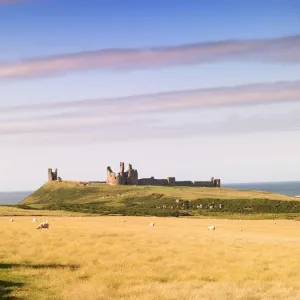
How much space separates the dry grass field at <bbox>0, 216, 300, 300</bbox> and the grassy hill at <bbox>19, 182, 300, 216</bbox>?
62.7 m

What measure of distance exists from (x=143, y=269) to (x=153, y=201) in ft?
371

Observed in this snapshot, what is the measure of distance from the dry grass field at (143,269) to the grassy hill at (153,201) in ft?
206

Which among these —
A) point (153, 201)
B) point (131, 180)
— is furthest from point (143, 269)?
point (131, 180)

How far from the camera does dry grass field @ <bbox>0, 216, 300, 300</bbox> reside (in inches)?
771

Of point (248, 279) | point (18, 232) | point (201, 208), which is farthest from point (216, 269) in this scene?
point (201, 208)

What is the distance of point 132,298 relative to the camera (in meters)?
18.4

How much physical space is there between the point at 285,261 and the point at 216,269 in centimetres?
513

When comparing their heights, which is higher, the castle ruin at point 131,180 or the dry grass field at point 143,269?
the castle ruin at point 131,180

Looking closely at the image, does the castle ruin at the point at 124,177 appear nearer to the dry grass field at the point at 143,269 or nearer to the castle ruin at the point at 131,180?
the castle ruin at the point at 131,180

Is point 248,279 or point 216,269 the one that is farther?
point 216,269

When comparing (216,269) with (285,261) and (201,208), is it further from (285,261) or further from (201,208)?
(201,208)

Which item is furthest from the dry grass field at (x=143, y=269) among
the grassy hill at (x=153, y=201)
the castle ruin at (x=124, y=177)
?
the castle ruin at (x=124, y=177)

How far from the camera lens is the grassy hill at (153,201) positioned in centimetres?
10956

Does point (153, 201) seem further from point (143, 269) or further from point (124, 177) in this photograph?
point (143, 269)
